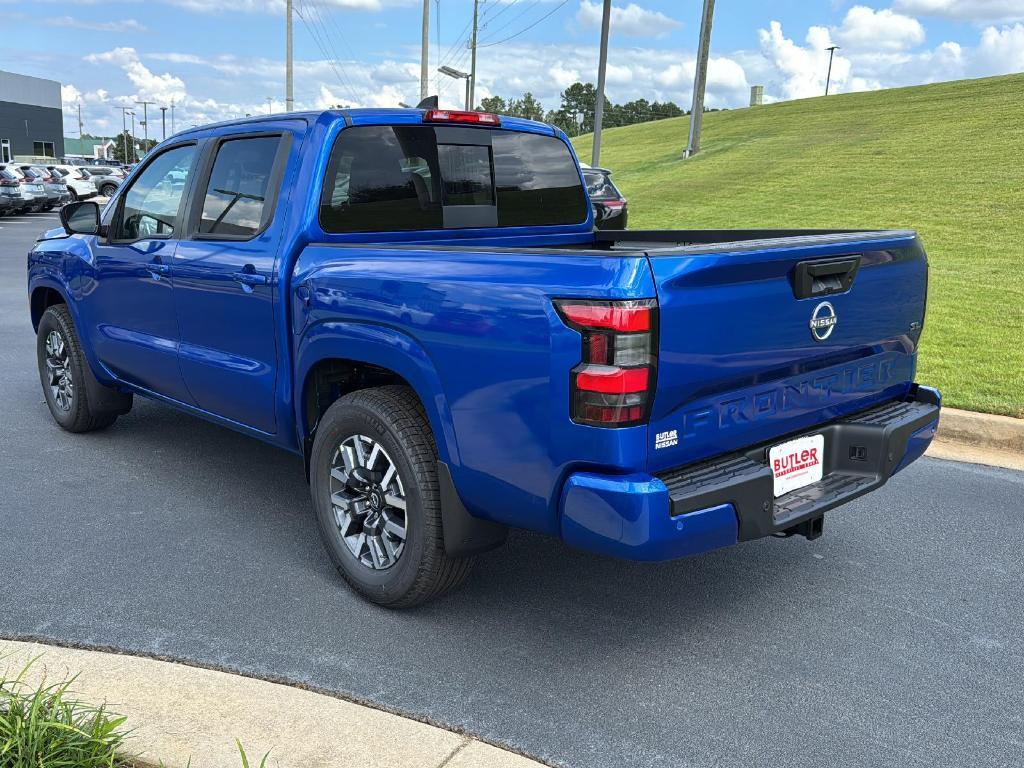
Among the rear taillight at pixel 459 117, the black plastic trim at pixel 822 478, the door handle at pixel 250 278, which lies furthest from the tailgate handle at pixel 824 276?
the door handle at pixel 250 278

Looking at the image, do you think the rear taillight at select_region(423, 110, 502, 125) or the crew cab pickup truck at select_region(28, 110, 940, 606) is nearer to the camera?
the crew cab pickup truck at select_region(28, 110, 940, 606)

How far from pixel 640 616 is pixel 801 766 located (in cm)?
100

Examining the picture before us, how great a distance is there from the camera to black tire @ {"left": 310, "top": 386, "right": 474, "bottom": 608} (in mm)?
3396

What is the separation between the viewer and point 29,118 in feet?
257

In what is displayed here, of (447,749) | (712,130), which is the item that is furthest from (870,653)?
(712,130)

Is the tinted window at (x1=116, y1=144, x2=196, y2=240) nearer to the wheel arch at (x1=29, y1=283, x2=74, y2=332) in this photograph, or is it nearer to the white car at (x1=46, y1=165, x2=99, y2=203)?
the wheel arch at (x1=29, y1=283, x2=74, y2=332)

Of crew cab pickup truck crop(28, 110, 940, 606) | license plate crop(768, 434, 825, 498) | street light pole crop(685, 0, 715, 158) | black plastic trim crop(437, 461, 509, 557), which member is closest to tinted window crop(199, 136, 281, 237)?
crew cab pickup truck crop(28, 110, 940, 606)

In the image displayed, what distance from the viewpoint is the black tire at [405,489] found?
11.1 feet

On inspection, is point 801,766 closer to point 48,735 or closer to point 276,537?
point 48,735

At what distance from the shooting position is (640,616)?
12.0ft

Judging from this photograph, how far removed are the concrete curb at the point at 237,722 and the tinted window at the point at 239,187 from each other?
1.95m

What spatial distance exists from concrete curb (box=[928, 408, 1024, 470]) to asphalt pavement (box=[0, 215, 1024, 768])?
27.8 inches

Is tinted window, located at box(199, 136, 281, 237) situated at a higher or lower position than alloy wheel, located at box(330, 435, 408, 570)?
higher

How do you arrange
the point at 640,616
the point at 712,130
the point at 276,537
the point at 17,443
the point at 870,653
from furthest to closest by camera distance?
the point at 712,130 → the point at 17,443 → the point at 276,537 → the point at 640,616 → the point at 870,653
